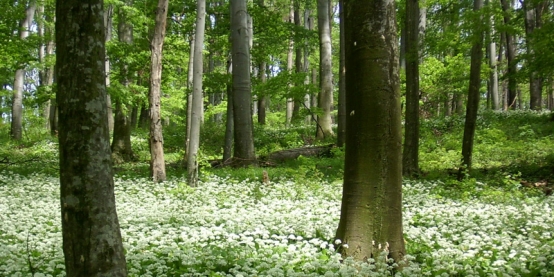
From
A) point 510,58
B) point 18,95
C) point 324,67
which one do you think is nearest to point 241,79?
point 324,67

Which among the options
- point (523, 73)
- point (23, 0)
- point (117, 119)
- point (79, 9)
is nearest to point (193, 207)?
point (79, 9)

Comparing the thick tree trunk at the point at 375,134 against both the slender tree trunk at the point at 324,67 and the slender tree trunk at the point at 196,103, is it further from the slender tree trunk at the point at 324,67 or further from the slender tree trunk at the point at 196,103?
the slender tree trunk at the point at 324,67

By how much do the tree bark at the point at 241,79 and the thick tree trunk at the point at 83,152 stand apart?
976cm

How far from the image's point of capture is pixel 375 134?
4355 millimetres

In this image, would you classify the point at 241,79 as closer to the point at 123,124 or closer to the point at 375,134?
the point at 123,124

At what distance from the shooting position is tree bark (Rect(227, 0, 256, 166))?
12.7 metres

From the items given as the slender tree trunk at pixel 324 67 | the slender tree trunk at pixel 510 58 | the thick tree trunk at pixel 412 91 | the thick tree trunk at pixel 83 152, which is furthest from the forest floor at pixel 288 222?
the slender tree trunk at pixel 324 67

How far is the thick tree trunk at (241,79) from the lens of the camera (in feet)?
41.8

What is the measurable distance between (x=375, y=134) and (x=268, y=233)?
6.54 feet

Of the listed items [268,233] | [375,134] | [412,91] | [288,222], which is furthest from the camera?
[412,91]

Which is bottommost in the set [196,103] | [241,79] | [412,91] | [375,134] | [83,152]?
[83,152]

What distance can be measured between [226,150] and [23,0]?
10.5 meters

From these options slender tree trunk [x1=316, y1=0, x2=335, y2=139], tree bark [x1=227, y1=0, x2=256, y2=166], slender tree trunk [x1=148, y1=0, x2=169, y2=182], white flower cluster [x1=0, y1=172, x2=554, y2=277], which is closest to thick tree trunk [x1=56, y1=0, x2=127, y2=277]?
white flower cluster [x1=0, y1=172, x2=554, y2=277]

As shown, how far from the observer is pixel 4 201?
316 inches
